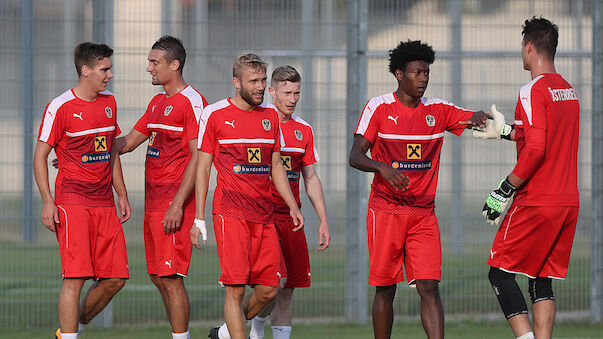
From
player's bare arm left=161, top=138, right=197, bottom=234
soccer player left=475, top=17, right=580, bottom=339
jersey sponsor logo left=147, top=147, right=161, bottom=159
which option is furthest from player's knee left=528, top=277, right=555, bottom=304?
jersey sponsor logo left=147, top=147, right=161, bottom=159

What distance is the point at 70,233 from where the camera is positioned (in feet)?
26.2

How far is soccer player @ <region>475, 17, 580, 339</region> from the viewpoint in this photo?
7.27 metres

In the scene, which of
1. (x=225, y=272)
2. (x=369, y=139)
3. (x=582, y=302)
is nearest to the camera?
(x=225, y=272)

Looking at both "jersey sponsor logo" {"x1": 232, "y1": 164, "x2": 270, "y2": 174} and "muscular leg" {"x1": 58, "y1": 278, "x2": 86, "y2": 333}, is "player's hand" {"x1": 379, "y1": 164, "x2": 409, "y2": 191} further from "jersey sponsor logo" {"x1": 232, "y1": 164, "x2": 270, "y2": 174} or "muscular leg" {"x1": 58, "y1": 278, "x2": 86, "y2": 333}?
"muscular leg" {"x1": 58, "y1": 278, "x2": 86, "y2": 333}

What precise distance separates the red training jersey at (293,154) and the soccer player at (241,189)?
73cm

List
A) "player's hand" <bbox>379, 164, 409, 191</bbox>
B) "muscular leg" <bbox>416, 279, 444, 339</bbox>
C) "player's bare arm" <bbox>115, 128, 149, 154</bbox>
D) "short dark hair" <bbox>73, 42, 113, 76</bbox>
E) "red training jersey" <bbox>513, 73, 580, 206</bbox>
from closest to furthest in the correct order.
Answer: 1. "red training jersey" <bbox>513, 73, 580, 206</bbox>
2. "player's hand" <bbox>379, 164, 409, 191</bbox>
3. "muscular leg" <bbox>416, 279, 444, 339</bbox>
4. "short dark hair" <bbox>73, 42, 113, 76</bbox>
5. "player's bare arm" <bbox>115, 128, 149, 154</bbox>

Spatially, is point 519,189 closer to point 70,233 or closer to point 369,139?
point 369,139

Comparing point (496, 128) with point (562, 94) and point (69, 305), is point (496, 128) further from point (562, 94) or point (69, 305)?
point (69, 305)

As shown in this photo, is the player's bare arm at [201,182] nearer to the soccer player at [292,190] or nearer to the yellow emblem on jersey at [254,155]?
the yellow emblem on jersey at [254,155]

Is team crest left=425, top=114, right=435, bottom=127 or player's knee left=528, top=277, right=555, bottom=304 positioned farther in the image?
team crest left=425, top=114, right=435, bottom=127

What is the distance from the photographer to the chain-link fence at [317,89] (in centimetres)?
1018

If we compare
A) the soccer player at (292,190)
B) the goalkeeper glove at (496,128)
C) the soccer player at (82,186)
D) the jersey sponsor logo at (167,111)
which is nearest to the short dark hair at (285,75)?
the soccer player at (292,190)

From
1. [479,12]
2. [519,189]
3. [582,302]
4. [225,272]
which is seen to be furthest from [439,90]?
[225,272]

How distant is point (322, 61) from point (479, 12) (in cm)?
156
